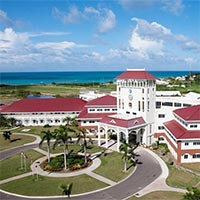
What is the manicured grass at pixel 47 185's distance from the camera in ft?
98.0

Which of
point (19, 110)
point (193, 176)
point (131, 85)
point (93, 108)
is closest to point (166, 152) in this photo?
point (193, 176)

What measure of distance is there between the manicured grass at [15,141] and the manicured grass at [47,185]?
16367 millimetres

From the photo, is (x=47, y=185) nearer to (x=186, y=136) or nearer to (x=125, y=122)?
(x=125, y=122)

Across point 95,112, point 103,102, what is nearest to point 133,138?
point 95,112

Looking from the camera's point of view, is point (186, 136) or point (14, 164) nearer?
point (186, 136)

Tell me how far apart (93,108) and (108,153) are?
16.6 meters

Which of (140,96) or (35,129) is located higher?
(140,96)

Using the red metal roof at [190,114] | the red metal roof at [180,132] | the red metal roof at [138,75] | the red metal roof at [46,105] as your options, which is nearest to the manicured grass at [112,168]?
the red metal roof at [180,132]

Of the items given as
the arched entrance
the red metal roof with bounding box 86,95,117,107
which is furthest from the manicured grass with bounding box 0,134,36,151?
the arched entrance

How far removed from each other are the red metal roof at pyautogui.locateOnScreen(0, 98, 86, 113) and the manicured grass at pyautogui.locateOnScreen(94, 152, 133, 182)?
81.8ft

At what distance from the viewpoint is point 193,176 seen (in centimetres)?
3359

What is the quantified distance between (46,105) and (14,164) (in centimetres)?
2824

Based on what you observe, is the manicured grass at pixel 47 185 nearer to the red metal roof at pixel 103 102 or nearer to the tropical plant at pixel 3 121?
the red metal roof at pixel 103 102

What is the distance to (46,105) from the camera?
214 ft
